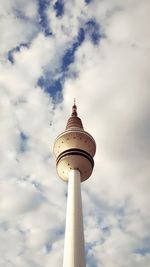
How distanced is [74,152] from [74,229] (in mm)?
14220

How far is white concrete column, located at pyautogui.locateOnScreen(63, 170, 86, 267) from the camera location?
40.8 metres

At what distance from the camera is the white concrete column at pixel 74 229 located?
40.8 meters

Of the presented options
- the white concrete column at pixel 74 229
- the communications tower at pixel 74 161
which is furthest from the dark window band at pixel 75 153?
the white concrete column at pixel 74 229

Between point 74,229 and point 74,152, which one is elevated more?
point 74,152

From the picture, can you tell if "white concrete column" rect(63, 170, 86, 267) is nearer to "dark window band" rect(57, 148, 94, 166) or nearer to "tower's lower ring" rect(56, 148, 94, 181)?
"tower's lower ring" rect(56, 148, 94, 181)

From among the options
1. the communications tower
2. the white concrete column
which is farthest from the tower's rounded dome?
the white concrete column

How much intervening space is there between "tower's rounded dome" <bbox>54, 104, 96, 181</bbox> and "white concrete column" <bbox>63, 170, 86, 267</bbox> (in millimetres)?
2611

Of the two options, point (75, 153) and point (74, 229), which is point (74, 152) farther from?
point (74, 229)

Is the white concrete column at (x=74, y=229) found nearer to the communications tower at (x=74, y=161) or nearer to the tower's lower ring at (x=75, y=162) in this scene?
A: the communications tower at (x=74, y=161)

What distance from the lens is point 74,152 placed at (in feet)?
178

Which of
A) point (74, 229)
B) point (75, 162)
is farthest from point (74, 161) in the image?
point (74, 229)

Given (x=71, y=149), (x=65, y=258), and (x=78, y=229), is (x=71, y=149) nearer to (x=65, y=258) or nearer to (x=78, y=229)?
(x=78, y=229)

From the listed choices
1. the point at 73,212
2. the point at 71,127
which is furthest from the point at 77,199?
the point at 71,127

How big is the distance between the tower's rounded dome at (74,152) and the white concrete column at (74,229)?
2.61m
